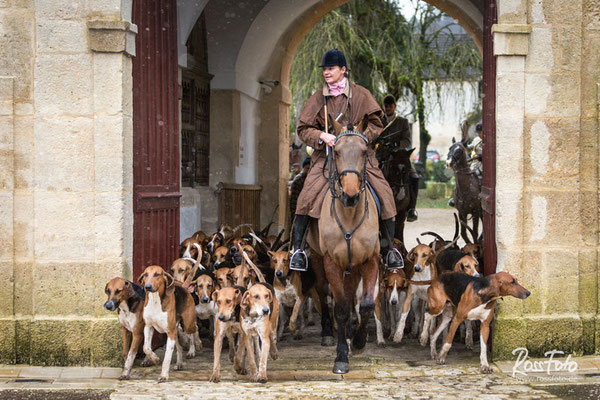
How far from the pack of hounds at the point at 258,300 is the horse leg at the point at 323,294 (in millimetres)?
41

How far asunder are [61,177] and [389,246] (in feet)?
10.6

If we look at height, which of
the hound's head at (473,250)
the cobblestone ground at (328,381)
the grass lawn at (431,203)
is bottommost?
the cobblestone ground at (328,381)

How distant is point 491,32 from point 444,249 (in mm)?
2636

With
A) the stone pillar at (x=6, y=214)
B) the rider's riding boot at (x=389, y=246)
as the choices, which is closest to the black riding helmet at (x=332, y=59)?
the rider's riding boot at (x=389, y=246)

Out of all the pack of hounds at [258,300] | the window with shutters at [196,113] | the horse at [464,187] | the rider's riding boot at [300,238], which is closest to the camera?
the pack of hounds at [258,300]

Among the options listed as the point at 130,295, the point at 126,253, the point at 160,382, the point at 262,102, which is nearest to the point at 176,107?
the point at 126,253

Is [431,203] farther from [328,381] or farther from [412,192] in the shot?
[328,381]

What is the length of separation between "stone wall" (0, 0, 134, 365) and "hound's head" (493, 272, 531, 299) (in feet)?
11.6

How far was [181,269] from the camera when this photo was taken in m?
8.20

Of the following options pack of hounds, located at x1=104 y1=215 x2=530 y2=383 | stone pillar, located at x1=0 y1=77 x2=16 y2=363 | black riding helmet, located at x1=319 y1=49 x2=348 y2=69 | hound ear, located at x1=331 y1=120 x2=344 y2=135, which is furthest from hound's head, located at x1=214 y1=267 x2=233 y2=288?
black riding helmet, located at x1=319 y1=49 x2=348 y2=69

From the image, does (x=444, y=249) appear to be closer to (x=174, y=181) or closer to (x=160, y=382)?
(x=174, y=181)

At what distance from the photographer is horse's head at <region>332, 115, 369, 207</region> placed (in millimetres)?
6707

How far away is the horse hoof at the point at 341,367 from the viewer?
7324mm

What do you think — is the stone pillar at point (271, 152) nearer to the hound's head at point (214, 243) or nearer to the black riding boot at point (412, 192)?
the black riding boot at point (412, 192)
